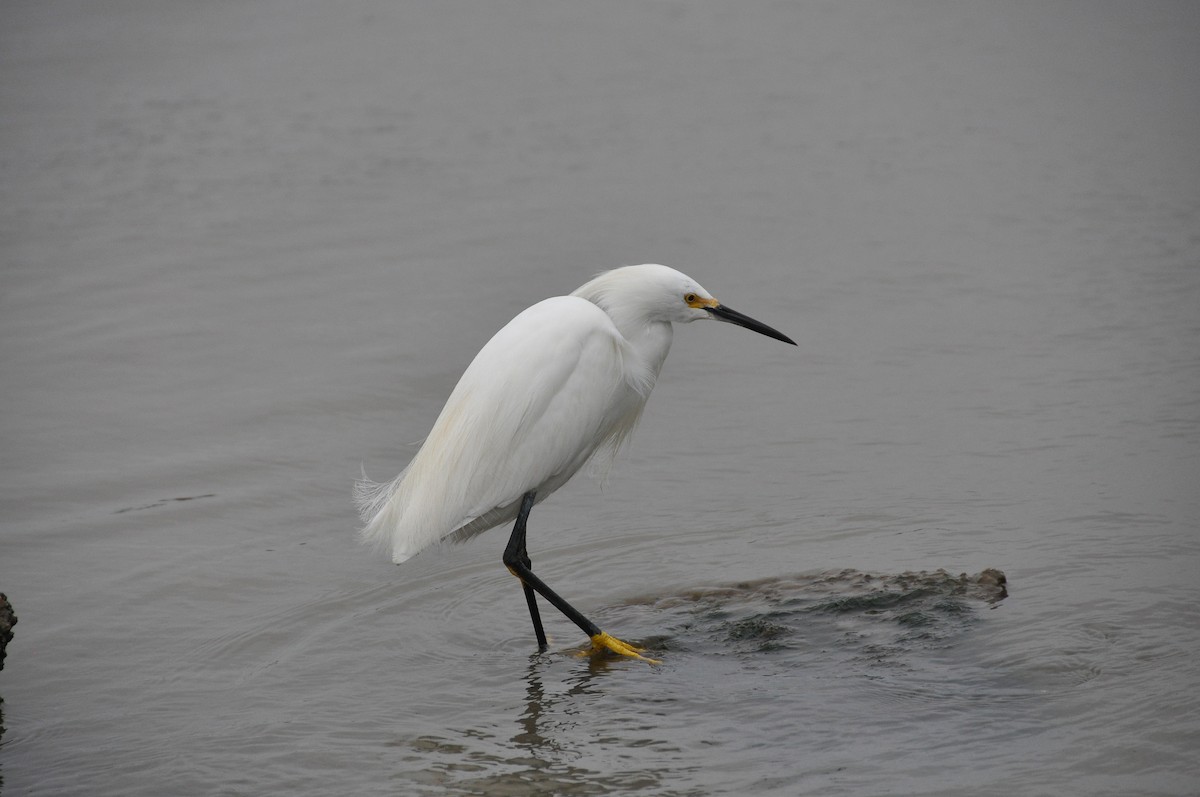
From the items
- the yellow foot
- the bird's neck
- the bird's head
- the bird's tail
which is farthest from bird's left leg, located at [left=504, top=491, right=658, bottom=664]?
the bird's head

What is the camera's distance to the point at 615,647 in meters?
4.76

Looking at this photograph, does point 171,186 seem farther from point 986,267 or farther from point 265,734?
point 265,734

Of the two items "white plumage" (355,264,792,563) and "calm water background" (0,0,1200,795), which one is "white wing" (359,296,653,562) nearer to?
"white plumage" (355,264,792,563)

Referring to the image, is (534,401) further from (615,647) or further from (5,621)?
(5,621)

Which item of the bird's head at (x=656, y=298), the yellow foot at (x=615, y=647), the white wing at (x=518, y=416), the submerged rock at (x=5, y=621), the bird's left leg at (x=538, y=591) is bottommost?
the yellow foot at (x=615, y=647)

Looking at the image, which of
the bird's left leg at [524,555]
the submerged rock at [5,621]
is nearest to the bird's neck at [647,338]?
the bird's left leg at [524,555]

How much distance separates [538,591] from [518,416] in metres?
0.66

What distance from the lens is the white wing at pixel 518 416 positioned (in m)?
4.88

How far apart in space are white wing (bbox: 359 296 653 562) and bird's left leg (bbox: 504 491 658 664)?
0.37 feet

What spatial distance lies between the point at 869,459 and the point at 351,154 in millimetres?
Answer: 6953

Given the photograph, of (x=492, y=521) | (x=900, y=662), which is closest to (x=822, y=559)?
(x=900, y=662)

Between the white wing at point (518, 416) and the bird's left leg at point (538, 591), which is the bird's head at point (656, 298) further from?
the bird's left leg at point (538, 591)

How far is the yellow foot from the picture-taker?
15.6 feet

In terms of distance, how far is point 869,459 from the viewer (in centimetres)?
655
